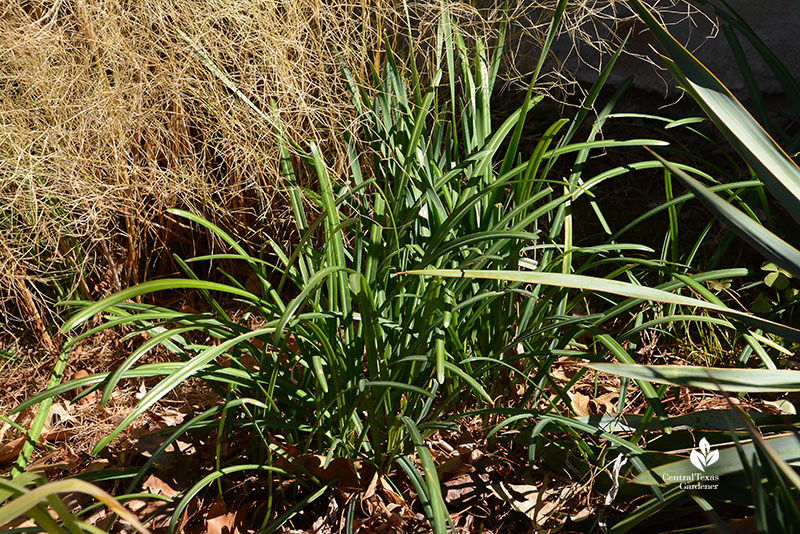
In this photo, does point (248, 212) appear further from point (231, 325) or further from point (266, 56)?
point (231, 325)

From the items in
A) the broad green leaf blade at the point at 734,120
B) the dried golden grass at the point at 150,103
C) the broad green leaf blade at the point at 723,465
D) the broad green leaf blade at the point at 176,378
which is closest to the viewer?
the broad green leaf blade at the point at 723,465

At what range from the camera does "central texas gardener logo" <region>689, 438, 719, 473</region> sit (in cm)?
132

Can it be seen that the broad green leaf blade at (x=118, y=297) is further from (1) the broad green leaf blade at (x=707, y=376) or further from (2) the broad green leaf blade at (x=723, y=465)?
(2) the broad green leaf blade at (x=723, y=465)

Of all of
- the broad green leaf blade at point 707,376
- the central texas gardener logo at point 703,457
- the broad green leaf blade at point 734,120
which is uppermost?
the broad green leaf blade at point 734,120

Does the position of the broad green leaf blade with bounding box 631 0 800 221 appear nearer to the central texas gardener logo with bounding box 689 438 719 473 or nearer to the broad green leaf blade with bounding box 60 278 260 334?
the central texas gardener logo with bounding box 689 438 719 473

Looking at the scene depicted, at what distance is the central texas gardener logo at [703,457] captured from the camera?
132 centimetres

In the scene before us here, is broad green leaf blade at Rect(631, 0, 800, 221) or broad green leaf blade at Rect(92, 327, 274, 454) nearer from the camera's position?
broad green leaf blade at Rect(92, 327, 274, 454)

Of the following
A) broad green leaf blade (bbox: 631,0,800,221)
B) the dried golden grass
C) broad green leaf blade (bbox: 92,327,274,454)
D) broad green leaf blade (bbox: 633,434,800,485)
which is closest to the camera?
broad green leaf blade (bbox: 633,434,800,485)

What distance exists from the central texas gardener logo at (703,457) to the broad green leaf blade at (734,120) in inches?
22.5

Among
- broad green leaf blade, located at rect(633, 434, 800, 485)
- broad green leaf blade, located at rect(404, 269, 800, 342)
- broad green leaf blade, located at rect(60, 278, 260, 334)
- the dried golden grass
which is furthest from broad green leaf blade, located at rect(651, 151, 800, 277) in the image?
broad green leaf blade, located at rect(60, 278, 260, 334)

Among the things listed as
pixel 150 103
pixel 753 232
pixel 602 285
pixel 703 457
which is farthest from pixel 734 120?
pixel 150 103

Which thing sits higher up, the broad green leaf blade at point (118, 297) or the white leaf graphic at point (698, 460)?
the broad green leaf blade at point (118, 297)

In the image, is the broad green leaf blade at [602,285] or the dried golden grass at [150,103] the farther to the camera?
the dried golden grass at [150,103]

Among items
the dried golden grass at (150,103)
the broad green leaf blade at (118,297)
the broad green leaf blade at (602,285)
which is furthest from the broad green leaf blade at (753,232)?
the broad green leaf blade at (118,297)
